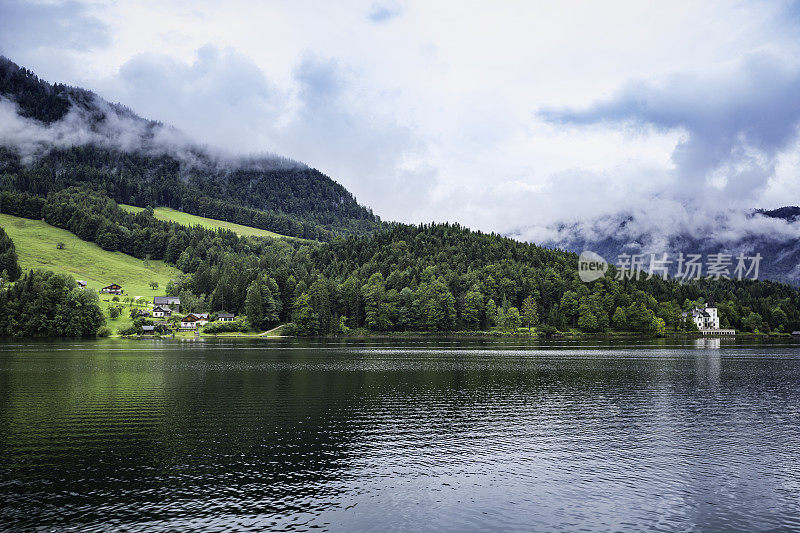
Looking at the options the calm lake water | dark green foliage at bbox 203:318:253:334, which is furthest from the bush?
the calm lake water

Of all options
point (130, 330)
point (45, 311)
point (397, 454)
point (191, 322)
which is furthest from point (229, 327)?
point (397, 454)

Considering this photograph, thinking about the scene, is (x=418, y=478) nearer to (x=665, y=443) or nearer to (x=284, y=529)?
(x=284, y=529)

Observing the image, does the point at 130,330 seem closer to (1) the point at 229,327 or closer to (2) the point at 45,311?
(2) the point at 45,311

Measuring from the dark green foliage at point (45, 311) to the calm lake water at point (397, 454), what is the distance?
110 metres

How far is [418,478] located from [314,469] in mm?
6298

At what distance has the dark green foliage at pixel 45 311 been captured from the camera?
161 m

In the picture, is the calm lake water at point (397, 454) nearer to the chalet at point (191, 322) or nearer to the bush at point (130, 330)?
the bush at point (130, 330)

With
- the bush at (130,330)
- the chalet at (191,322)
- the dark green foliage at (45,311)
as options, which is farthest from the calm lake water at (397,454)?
the chalet at (191,322)

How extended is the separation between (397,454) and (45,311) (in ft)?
555

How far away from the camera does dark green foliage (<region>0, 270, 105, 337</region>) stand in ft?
529

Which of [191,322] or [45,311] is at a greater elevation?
[45,311]

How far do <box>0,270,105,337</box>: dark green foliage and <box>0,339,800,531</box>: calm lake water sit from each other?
110368 millimetres

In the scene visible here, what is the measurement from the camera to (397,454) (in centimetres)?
3462

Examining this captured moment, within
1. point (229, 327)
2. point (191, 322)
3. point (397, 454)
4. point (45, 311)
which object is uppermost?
point (45, 311)
